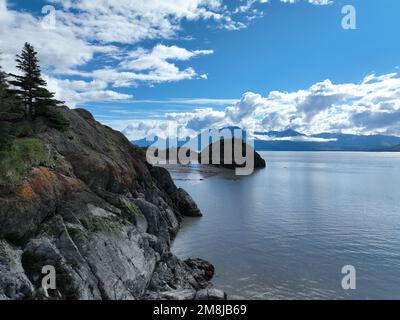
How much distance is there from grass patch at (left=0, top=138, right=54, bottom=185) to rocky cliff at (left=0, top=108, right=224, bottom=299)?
0.17 metres

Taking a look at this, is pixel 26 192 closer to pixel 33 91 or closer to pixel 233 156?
pixel 33 91

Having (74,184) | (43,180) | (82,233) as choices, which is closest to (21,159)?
(43,180)

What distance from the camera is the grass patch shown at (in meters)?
20.8

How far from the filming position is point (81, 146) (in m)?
32.1

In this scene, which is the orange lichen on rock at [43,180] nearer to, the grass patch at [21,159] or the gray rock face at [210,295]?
the grass patch at [21,159]

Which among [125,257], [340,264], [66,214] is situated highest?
[66,214]

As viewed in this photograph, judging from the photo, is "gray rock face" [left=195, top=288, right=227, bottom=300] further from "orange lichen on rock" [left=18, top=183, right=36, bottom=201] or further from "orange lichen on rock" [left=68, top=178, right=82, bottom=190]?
"orange lichen on rock" [left=18, top=183, right=36, bottom=201]

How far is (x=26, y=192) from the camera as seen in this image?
21.0 meters

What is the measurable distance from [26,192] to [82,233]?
4291mm
